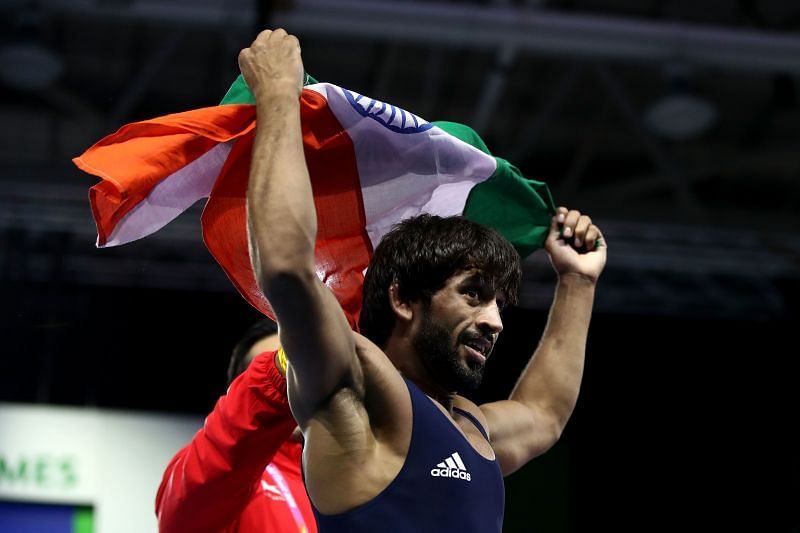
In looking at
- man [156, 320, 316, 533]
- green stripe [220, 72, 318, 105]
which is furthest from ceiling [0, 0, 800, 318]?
man [156, 320, 316, 533]

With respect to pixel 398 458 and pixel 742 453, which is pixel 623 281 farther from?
pixel 398 458

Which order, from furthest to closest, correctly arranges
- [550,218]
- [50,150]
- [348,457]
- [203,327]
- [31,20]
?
[50,150] < [203,327] < [31,20] < [550,218] < [348,457]

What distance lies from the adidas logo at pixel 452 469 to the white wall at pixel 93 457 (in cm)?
314

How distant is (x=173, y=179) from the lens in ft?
7.25

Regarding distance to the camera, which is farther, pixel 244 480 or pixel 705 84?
pixel 705 84

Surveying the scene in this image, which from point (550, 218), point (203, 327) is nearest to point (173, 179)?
point (550, 218)

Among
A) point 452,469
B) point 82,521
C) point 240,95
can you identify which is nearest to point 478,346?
point 452,469

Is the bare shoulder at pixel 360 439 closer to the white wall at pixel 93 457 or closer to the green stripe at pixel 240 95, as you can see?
the green stripe at pixel 240 95

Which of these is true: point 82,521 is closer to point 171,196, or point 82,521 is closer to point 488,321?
point 171,196

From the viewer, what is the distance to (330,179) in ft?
7.92

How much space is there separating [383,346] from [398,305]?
0.27 feet

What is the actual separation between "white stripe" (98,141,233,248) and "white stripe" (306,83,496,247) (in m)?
0.25

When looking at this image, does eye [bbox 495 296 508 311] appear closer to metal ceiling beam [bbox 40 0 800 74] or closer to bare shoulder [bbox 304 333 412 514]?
bare shoulder [bbox 304 333 412 514]

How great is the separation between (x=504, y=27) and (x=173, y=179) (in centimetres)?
304
